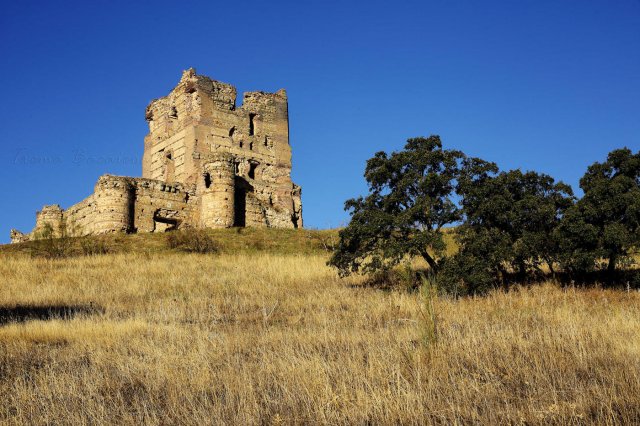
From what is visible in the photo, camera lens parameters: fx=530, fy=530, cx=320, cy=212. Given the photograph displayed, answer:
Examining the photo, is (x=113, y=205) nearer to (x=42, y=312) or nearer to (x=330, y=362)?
(x=42, y=312)

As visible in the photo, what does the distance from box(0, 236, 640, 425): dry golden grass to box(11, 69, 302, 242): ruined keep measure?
58.1ft

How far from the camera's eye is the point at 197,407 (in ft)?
15.8

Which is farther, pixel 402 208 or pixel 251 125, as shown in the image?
pixel 251 125

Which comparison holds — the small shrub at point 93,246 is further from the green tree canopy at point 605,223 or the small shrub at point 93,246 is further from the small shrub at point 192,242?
the green tree canopy at point 605,223

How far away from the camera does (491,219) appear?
13.2 meters

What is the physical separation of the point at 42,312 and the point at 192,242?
12.8 metres

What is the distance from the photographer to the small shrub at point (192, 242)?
23.7m

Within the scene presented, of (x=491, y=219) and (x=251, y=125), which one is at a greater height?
(x=251, y=125)

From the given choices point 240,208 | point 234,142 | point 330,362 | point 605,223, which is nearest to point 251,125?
point 234,142

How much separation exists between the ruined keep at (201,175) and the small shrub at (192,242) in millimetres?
4405

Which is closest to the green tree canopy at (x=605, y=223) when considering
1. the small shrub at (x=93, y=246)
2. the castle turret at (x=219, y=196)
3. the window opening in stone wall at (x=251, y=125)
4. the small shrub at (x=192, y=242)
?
the small shrub at (x=192, y=242)

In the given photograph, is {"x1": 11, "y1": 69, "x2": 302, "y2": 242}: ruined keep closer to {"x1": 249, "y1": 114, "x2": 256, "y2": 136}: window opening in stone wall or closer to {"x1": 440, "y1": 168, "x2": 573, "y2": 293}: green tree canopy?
{"x1": 249, "y1": 114, "x2": 256, "y2": 136}: window opening in stone wall

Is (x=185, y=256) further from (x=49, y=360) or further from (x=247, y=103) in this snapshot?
(x=247, y=103)

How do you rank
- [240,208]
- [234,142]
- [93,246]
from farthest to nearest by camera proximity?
1. [234,142]
2. [240,208]
3. [93,246]
